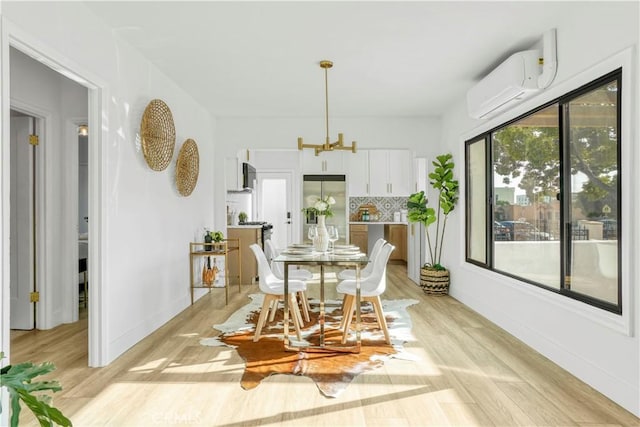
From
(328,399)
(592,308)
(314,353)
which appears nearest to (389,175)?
(314,353)

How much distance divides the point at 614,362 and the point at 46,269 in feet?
15.1

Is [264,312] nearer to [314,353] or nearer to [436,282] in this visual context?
[314,353]

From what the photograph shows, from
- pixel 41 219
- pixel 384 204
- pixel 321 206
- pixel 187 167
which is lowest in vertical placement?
pixel 41 219

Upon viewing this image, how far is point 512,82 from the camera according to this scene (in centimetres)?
333

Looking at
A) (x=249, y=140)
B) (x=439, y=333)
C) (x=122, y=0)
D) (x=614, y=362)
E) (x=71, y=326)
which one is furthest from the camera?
(x=249, y=140)

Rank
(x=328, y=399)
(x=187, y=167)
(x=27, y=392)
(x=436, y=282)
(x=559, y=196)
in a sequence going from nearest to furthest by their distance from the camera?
1. (x=27, y=392)
2. (x=328, y=399)
3. (x=559, y=196)
4. (x=187, y=167)
5. (x=436, y=282)

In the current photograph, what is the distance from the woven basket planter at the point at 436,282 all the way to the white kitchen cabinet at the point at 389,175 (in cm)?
342

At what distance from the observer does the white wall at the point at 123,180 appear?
8.38ft

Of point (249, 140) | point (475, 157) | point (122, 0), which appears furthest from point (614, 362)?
point (249, 140)

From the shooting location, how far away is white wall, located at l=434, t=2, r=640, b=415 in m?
2.33

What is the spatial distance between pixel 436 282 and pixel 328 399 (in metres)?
3.28

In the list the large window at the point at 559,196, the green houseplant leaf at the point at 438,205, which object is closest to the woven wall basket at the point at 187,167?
the green houseplant leaf at the point at 438,205

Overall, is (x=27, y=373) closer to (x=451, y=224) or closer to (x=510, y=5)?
(x=510, y=5)

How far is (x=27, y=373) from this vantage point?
1261 millimetres
